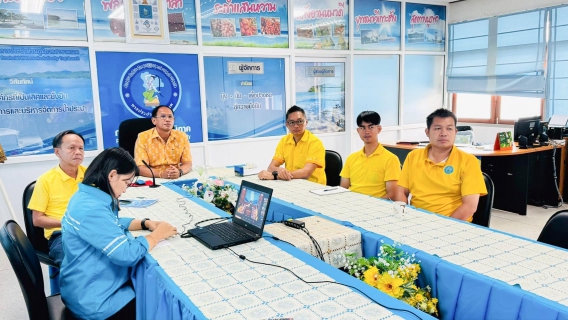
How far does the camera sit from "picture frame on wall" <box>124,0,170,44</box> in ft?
15.2

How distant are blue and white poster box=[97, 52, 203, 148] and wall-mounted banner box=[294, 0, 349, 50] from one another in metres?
1.64

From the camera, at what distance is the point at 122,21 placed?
4598mm

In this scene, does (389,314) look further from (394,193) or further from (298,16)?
(298,16)

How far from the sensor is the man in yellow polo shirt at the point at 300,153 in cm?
341

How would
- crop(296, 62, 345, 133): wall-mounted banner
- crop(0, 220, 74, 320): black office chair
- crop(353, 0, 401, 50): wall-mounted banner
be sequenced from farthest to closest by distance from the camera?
crop(353, 0, 401, 50): wall-mounted banner < crop(296, 62, 345, 133): wall-mounted banner < crop(0, 220, 74, 320): black office chair

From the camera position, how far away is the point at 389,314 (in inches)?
47.2

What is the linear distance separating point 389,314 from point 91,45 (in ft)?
14.3

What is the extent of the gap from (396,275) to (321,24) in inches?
196

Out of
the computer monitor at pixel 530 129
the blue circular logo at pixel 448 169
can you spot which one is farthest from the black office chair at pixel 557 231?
the computer monitor at pixel 530 129

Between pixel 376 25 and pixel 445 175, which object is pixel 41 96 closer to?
pixel 445 175

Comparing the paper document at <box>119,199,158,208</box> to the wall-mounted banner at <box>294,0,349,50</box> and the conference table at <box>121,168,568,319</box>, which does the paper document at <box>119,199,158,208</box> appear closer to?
the conference table at <box>121,168,568,319</box>

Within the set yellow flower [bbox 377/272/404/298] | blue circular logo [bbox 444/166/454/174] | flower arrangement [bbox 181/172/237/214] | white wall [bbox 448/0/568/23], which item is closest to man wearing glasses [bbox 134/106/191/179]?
flower arrangement [bbox 181/172/237/214]

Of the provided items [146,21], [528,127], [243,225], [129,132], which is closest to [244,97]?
[146,21]

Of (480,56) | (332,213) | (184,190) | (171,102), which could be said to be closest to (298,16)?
(171,102)
